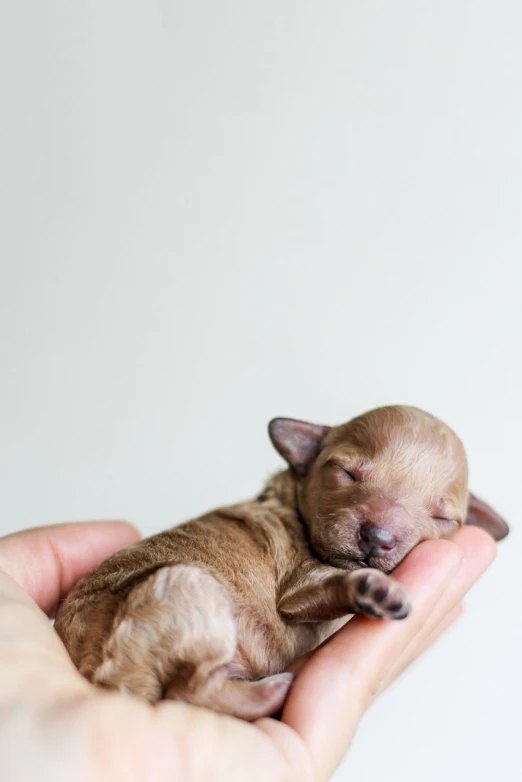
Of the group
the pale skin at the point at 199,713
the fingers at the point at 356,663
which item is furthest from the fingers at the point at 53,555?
the fingers at the point at 356,663

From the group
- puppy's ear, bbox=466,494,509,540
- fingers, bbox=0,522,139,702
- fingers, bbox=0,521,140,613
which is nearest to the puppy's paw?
fingers, bbox=0,522,139,702

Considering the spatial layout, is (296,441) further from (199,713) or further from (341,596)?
(199,713)

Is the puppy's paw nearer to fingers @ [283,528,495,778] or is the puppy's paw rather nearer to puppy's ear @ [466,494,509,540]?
fingers @ [283,528,495,778]

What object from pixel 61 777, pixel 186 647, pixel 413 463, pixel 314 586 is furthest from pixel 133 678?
pixel 413 463

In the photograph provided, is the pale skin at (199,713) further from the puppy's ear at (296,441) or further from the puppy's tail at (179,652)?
the puppy's ear at (296,441)

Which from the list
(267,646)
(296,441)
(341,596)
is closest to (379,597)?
(341,596)
